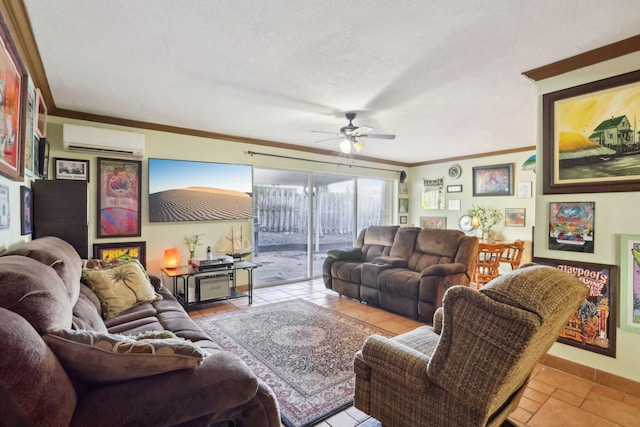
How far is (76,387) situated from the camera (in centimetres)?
101

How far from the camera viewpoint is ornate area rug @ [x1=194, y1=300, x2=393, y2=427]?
215 cm

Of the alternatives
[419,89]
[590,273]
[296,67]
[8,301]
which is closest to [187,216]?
[296,67]

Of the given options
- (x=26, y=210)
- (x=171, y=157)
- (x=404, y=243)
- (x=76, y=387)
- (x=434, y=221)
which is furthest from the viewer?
(x=434, y=221)

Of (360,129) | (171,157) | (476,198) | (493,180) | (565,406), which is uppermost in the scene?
(360,129)

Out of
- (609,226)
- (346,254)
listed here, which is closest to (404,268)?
(346,254)

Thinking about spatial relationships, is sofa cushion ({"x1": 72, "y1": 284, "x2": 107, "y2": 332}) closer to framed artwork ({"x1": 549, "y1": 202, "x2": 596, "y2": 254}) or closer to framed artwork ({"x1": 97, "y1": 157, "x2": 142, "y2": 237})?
framed artwork ({"x1": 97, "y1": 157, "x2": 142, "y2": 237})

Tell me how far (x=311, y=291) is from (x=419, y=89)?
10.8 feet

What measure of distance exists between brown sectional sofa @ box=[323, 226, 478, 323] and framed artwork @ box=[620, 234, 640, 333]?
1.52 m

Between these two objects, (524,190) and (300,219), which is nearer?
(524,190)

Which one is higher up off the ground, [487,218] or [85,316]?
[487,218]

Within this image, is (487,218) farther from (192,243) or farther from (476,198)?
(192,243)

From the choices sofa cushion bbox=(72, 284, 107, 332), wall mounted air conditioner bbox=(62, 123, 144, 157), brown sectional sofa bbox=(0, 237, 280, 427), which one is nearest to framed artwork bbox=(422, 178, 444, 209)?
wall mounted air conditioner bbox=(62, 123, 144, 157)

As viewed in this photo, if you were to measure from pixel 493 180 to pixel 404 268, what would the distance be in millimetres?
3048

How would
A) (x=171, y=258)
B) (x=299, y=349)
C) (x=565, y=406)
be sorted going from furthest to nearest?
(x=171, y=258) → (x=299, y=349) → (x=565, y=406)
